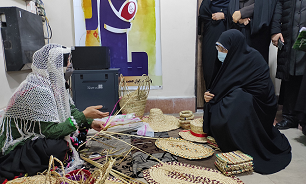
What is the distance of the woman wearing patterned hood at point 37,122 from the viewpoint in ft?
4.43

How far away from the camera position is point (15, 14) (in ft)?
6.77

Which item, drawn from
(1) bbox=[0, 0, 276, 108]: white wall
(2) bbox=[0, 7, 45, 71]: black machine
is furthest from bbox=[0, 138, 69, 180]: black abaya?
(1) bbox=[0, 0, 276, 108]: white wall

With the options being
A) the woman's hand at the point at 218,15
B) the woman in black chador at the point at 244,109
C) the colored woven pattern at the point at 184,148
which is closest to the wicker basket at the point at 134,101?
the colored woven pattern at the point at 184,148

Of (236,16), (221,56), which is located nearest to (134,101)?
(221,56)

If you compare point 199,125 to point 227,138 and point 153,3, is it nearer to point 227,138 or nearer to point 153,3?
point 227,138

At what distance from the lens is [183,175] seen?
1458 millimetres

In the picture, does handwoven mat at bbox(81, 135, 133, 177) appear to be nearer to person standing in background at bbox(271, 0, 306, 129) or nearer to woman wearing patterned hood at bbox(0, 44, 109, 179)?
woman wearing patterned hood at bbox(0, 44, 109, 179)

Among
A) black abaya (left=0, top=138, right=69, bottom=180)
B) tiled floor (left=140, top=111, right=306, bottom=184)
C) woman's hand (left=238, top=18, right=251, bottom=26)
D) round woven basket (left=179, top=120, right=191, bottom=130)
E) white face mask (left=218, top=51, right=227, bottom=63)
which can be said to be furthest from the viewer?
woman's hand (left=238, top=18, right=251, bottom=26)

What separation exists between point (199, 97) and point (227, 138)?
5.39ft

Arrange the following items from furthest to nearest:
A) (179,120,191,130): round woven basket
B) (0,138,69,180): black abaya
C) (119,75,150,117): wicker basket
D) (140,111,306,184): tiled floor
→ 1. (119,75,150,117): wicker basket
2. (179,120,191,130): round woven basket
3. (140,111,306,184): tiled floor
4. (0,138,69,180): black abaya

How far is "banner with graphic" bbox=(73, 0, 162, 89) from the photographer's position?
3.08 m

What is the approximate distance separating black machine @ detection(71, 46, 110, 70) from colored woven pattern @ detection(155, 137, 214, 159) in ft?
4.49

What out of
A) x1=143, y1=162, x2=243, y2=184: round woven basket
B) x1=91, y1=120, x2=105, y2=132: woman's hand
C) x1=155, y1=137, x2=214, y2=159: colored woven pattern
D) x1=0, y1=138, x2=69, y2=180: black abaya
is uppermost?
x1=91, y1=120, x2=105, y2=132: woman's hand

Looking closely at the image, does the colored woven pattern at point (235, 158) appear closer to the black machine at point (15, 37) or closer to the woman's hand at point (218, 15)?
the woman's hand at point (218, 15)
